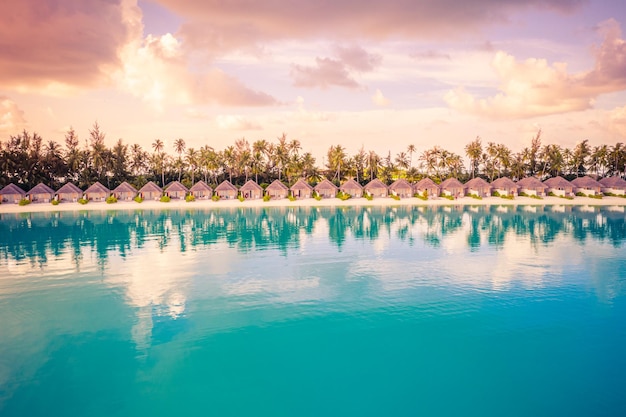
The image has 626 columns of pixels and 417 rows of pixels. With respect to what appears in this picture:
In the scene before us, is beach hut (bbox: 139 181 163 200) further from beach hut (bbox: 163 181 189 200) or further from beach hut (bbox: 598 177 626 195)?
beach hut (bbox: 598 177 626 195)

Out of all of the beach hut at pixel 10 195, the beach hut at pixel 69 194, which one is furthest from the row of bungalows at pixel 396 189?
the beach hut at pixel 10 195

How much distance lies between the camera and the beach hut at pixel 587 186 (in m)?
65.3

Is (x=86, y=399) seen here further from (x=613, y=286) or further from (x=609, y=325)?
(x=613, y=286)

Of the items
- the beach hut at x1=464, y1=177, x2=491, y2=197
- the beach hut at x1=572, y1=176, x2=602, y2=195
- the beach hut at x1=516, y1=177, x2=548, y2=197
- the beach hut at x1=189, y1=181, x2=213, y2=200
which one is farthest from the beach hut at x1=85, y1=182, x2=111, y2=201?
the beach hut at x1=572, y1=176, x2=602, y2=195

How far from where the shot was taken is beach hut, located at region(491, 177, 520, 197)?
65.1 meters

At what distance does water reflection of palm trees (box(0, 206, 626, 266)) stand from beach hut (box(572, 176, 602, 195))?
44.5 ft

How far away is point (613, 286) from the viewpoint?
1909cm

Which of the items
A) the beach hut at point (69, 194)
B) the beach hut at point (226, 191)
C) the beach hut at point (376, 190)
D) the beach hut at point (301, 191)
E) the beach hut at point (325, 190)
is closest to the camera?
the beach hut at point (69, 194)

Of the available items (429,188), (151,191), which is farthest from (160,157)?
(429,188)

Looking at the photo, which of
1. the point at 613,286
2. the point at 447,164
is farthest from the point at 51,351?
the point at 447,164

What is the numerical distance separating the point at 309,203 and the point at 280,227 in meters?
22.2

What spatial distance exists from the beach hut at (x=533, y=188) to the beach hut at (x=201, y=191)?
55.9m

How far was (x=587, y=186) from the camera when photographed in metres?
66.1

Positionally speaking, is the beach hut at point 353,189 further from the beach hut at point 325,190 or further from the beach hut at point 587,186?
the beach hut at point 587,186
